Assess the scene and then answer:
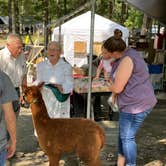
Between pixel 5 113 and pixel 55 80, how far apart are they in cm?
275

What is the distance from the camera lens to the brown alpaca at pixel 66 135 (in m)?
4.68

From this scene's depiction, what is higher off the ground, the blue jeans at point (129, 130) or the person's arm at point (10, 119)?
the person's arm at point (10, 119)

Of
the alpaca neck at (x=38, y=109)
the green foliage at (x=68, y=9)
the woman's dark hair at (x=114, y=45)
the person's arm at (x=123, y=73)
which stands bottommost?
the alpaca neck at (x=38, y=109)

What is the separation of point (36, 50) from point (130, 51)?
13.8m

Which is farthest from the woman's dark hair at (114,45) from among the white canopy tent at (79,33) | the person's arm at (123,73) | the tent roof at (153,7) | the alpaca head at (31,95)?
the white canopy tent at (79,33)

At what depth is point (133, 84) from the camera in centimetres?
455

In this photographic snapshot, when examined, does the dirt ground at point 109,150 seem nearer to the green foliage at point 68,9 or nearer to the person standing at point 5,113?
the person standing at point 5,113

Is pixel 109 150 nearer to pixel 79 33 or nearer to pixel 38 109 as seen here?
pixel 38 109

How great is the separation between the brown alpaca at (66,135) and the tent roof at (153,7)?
5.33 metres

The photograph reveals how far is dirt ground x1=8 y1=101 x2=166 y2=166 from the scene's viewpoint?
5.74m

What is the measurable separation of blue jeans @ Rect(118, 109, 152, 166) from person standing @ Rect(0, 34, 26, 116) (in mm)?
1585

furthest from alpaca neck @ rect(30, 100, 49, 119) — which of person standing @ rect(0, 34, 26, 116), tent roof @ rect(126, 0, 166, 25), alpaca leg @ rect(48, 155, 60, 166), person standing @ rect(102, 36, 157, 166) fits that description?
tent roof @ rect(126, 0, 166, 25)

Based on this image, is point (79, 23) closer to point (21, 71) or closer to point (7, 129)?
point (21, 71)

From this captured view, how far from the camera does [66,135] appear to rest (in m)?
4.70
